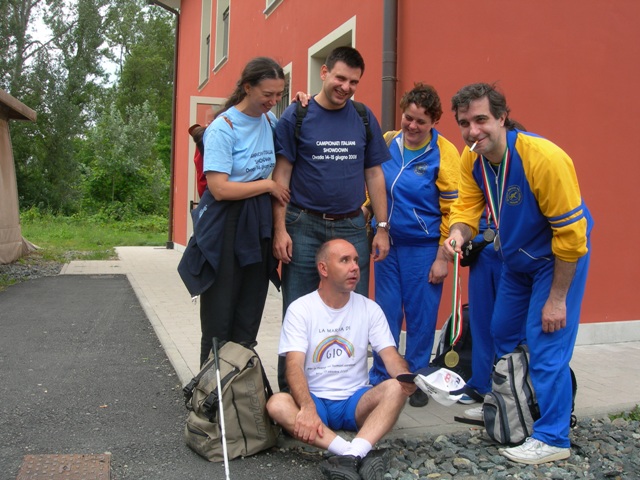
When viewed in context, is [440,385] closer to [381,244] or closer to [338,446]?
[338,446]

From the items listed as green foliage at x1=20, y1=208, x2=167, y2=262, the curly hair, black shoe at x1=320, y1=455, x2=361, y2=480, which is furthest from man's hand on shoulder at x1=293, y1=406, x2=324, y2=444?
green foliage at x1=20, y1=208, x2=167, y2=262

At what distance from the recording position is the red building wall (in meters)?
5.90

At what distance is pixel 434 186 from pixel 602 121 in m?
2.86

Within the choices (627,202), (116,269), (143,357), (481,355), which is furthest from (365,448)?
Answer: (116,269)

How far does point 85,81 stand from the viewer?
105 feet

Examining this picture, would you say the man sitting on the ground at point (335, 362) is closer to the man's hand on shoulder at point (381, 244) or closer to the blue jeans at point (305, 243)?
the blue jeans at point (305, 243)

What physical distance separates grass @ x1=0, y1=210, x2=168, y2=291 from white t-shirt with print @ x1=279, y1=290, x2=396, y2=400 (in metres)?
7.93

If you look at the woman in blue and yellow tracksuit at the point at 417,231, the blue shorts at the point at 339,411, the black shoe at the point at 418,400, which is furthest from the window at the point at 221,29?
the blue shorts at the point at 339,411

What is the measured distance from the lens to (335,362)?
3629 mm

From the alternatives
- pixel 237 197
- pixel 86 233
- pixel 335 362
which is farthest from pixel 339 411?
pixel 86 233

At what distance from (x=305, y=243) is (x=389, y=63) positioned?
9.14 ft

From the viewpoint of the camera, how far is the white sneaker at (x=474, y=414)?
4.08 meters

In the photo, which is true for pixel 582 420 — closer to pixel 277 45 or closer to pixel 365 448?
pixel 365 448

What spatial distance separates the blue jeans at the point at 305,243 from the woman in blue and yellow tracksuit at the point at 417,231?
0.45 metres
